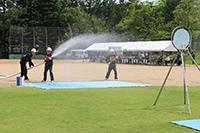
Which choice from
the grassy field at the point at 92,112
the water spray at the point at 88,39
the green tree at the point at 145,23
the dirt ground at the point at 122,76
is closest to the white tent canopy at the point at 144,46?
the water spray at the point at 88,39

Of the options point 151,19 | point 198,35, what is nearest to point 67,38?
point 151,19

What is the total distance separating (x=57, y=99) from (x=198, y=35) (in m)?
63.8

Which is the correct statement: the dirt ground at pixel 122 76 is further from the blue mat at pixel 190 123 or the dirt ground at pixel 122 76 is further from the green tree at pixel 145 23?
the green tree at pixel 145 23

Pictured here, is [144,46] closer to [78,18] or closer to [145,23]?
[145,23]

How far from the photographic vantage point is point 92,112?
11.7m

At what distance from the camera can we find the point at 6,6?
93.1m

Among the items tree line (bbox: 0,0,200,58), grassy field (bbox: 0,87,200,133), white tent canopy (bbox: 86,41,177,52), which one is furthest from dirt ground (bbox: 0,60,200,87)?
tree line (bbox: 0,0,200,58)

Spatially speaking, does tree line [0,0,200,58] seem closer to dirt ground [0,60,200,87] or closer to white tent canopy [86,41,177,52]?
white tent canopy [86,41,177,52]

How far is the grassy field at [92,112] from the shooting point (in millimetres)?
9414

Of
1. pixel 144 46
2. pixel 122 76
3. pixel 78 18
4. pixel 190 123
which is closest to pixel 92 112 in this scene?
pixel 190 123

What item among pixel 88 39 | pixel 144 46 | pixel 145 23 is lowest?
pixel 144 46

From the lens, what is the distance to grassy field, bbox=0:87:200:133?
9414 mm

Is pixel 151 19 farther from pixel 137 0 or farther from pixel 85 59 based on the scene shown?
pixel 85 59

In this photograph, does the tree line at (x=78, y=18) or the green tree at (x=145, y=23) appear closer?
the green tree at (x=145, y=23)
